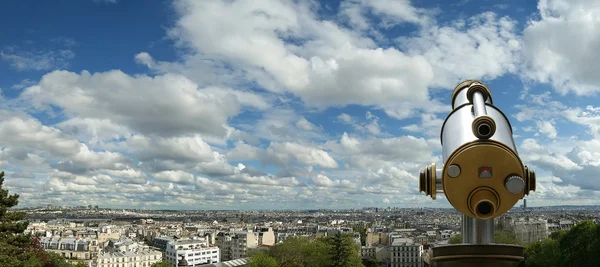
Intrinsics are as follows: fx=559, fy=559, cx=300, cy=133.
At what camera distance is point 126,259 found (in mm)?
90812

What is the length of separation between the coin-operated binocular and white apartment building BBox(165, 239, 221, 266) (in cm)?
9288

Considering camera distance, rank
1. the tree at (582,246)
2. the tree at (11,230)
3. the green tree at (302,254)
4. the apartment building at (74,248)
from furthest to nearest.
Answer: the apartment building at (74,248)
the green tree at (302,254)
the tree at (582,246)
the tree at (11,230)

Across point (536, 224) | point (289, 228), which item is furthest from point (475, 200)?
point (289, 228)

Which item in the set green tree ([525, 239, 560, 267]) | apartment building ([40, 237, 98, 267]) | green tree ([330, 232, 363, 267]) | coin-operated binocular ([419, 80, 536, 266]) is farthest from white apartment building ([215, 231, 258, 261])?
coin-operated binocular ([419, 80, 536, 266])

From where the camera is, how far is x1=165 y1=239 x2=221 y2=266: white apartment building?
94.5m

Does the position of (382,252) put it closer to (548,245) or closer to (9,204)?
(548,245)

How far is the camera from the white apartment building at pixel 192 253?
3720 inches

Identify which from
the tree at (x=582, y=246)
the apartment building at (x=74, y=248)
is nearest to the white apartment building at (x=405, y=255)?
the tree at (x=582, y=246)

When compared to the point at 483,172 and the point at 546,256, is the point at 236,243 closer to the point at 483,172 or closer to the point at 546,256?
the point at 546,256

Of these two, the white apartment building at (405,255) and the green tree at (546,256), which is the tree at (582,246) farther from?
the white apartment building at (405,255)

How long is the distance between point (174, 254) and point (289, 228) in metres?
89.4

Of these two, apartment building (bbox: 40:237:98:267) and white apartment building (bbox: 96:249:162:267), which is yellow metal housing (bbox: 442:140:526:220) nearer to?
white apartment building (bbox: 96:249:162:267)

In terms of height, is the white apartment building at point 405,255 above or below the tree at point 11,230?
below

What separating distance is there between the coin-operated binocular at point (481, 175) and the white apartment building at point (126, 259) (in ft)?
304
